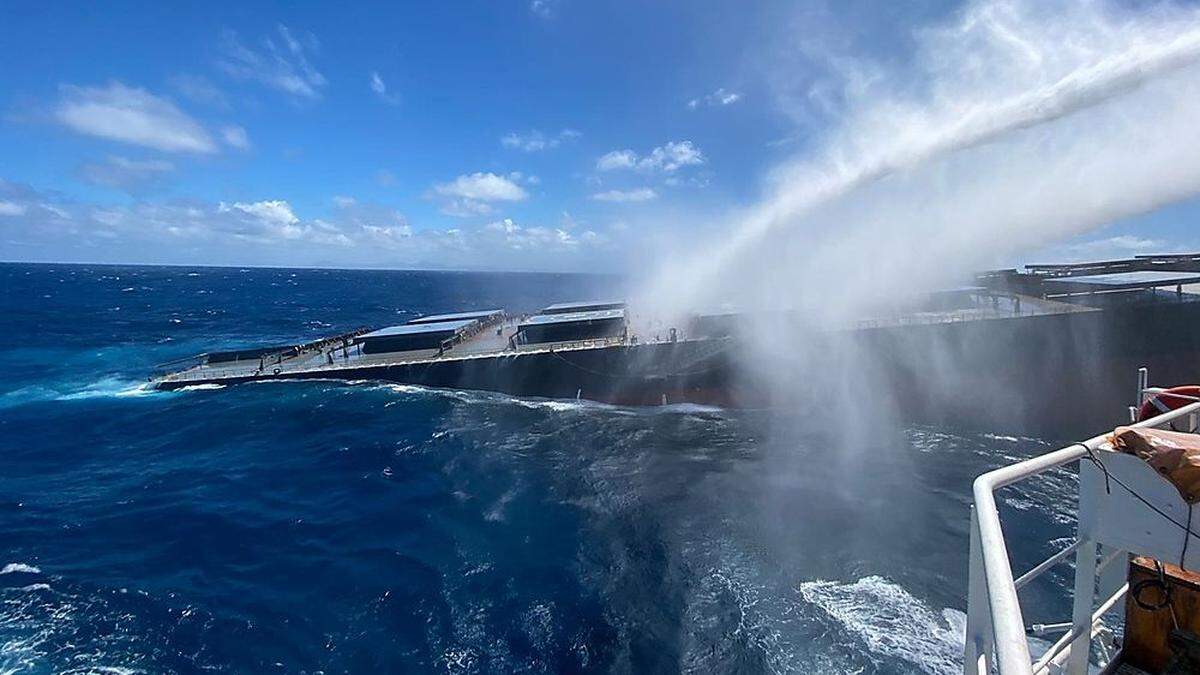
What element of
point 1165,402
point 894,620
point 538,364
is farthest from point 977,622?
point 538,364

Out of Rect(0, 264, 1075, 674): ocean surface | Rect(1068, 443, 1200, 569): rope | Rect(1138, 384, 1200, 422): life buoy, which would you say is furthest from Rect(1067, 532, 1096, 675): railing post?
Rect(0, 264, 1075, 674): ocean surface

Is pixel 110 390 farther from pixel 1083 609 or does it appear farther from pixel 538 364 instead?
pixel 1083 609

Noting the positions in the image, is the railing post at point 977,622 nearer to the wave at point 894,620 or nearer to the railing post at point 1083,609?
the railing post at point 1083,609

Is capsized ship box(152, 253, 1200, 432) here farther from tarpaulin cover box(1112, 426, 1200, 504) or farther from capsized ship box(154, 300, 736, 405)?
tarpaulin cover box(1112, 426, 1200, 504)

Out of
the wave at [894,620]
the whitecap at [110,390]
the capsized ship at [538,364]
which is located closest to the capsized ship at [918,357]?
the capsized ship at [538,364]

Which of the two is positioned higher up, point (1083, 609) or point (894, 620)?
point (1083, 609)
